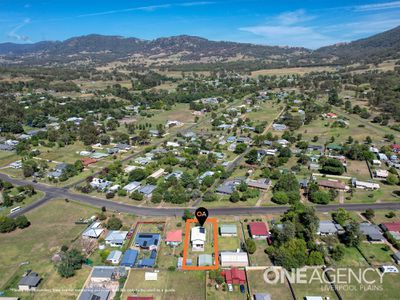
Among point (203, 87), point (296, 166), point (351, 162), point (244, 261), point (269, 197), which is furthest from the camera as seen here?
point (203, 87)

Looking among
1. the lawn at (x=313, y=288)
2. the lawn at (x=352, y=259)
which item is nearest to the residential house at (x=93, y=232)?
the lawn at (x=313, y=288)

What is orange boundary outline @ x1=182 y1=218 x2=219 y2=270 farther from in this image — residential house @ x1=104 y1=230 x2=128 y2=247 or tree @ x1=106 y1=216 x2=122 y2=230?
tree @ x1=106 y1=216 x2=122 y2=230

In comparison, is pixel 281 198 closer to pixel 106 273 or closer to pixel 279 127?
pixel 106 273

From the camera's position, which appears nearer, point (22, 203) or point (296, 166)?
point (22, 203)

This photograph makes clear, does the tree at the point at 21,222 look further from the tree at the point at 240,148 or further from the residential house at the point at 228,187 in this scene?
the tree at the point at 240,148

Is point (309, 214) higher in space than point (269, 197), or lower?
higher

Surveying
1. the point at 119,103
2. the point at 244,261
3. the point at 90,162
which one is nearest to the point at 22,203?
the point at 90,162

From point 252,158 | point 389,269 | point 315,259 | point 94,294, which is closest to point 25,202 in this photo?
point 94,294

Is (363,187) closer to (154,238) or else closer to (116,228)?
(154,238)
